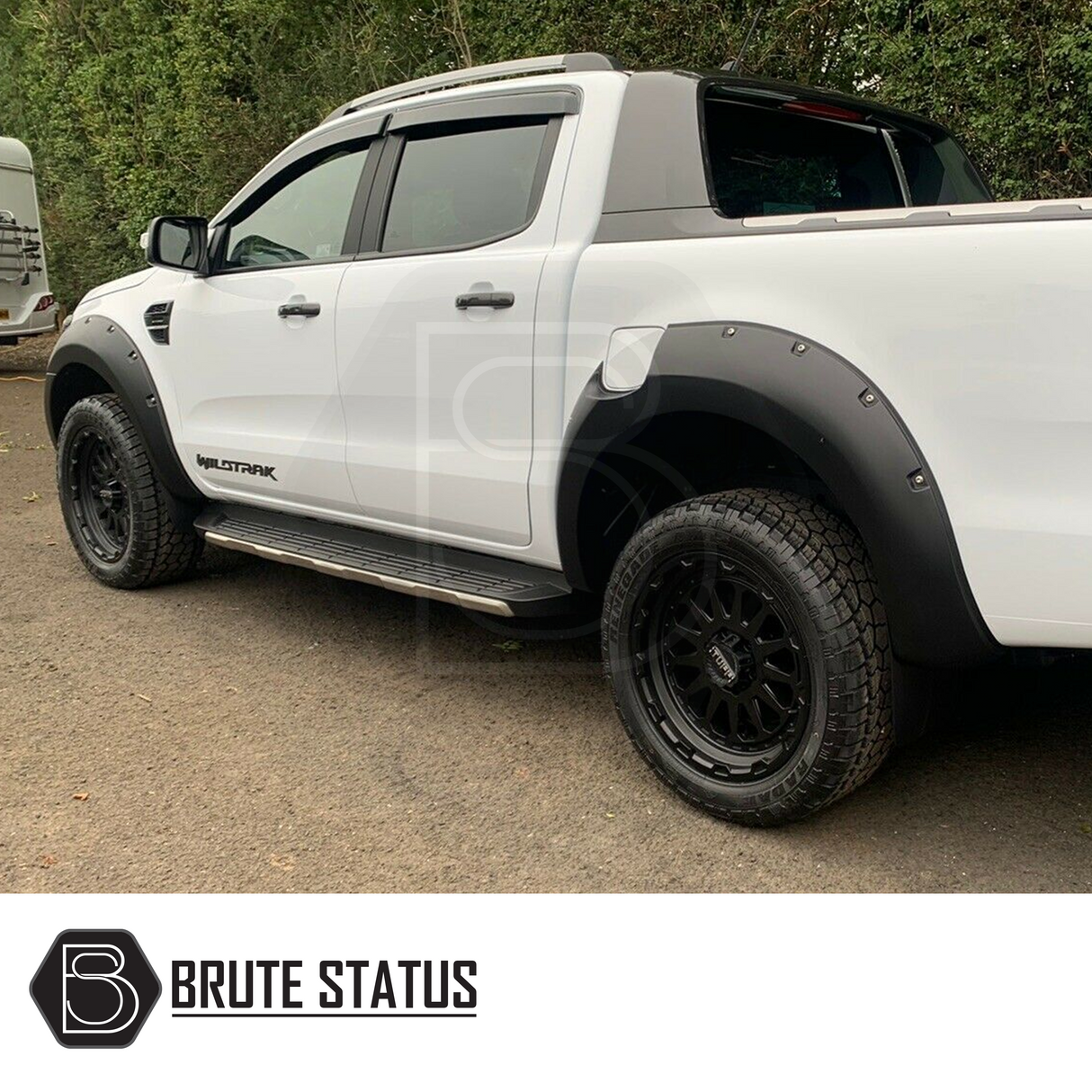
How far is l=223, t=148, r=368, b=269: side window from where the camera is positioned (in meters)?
3.92

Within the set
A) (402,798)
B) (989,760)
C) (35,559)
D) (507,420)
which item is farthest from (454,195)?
(35,559)

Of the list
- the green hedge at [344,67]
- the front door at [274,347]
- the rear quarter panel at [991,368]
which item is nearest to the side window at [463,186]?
the front door at [274,347]

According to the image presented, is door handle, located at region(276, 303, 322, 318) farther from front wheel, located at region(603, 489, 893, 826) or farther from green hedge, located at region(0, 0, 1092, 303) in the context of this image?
green hedge, located at region(0, 0, 1092, 303)

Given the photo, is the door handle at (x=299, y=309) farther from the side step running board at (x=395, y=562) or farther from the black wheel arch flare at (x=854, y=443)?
the black wheel arch flare at (x=854, y=443)

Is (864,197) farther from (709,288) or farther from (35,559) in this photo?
(35,559)

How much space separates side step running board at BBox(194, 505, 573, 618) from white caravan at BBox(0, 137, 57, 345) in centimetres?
968

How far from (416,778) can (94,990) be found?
3.76 ft

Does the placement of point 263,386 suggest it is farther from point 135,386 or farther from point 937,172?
point 937,172

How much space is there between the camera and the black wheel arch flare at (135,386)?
455 cm

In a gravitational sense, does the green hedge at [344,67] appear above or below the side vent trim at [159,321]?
above

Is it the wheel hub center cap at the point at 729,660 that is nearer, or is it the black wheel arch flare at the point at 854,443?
the black wheel arch flare at the point at 854,443

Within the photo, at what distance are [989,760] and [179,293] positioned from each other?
327cm

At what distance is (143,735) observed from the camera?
345cm

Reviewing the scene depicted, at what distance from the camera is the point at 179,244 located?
4273 mm
